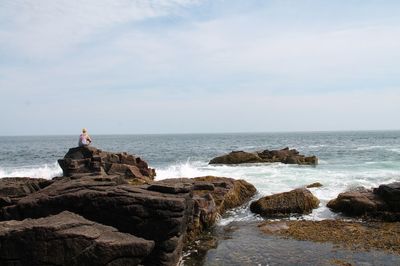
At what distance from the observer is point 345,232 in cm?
1628

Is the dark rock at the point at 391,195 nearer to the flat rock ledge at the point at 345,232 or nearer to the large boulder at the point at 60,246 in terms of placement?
the flat rock ledge at the point at 345,232

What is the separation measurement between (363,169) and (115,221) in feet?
94.6

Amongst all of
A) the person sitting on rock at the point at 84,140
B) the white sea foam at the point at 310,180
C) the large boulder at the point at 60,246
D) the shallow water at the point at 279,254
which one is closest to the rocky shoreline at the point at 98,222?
the large boulder at the point at 60,246

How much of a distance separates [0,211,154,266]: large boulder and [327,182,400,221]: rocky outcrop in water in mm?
11909

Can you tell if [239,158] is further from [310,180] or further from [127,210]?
[127,210]

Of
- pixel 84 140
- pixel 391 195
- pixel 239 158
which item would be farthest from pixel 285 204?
pixel 239 158

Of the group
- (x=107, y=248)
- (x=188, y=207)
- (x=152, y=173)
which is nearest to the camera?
(x=107, y=248)

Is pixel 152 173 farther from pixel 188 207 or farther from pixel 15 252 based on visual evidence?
pixel 15 252

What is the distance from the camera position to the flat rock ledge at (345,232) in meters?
14.8

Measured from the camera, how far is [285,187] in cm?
2636

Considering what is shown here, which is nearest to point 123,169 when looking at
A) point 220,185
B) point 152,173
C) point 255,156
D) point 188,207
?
point 152,173

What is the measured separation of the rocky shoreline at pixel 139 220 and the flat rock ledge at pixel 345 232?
0.04 metres

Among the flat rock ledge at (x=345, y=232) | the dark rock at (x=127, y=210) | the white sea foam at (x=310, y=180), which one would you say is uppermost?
the dark rock at (x=127, y=210)

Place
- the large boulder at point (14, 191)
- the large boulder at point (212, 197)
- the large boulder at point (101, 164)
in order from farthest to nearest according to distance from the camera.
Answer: the large boulder at point (101, 164) < the large boulder at point (212, 197) < the large boulder at point (14, 191)
